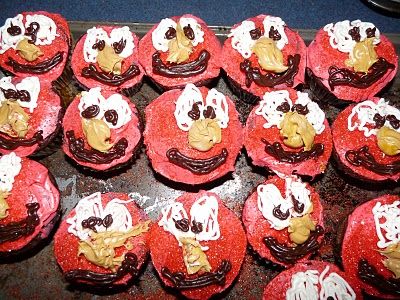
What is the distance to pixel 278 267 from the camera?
4.13m

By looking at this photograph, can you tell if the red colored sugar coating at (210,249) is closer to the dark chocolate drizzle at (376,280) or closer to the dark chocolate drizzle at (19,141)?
the dark chocolate drizzle at (376,280)

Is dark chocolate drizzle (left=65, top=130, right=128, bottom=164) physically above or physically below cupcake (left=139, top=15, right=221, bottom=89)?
below

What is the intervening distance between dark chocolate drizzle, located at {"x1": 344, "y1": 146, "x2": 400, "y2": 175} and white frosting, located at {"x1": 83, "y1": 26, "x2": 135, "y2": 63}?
234cm

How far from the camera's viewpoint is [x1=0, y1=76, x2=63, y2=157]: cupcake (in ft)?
13.0

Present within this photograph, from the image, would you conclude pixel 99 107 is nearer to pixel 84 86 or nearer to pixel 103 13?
pixel 84 86

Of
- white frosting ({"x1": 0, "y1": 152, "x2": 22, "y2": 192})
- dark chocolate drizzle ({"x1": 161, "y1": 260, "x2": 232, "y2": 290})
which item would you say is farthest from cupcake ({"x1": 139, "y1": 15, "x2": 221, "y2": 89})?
dark chocolate drizzle ({"x1": 161, "y1": 260, "x2": 232, "y2": 290})

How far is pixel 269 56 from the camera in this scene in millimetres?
4020

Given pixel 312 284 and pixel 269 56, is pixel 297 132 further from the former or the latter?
pixel 312 284

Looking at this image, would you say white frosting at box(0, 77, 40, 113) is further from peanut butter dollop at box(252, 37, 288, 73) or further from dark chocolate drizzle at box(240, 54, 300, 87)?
peanut butter dollop at box(252, 37, 288, 73)

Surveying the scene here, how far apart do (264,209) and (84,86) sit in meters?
2.15

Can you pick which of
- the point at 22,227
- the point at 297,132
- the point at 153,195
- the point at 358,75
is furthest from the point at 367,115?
the point at 22,227

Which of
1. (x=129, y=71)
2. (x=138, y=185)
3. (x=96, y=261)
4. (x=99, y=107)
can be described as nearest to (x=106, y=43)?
(x=129, y=71)

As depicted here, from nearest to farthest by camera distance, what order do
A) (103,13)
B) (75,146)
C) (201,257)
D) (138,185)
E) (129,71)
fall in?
1. (201,257)
2. (75,146)
3. (129,71)
4. (138,185)
5. (103,13)

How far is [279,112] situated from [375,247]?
144cm
